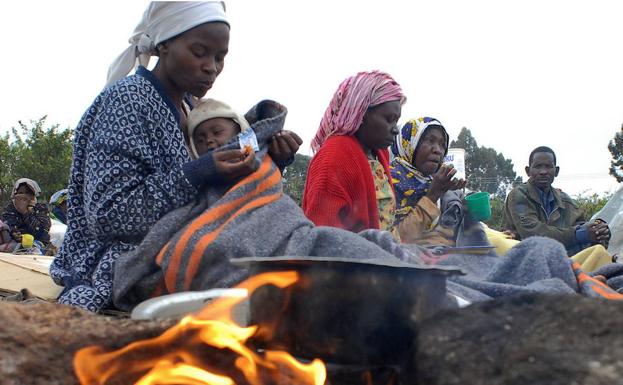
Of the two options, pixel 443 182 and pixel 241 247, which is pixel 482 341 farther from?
pixel 443 182

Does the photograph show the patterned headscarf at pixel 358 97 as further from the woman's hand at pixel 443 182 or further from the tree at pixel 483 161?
the tree at pixel 483 161

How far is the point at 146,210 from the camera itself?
7.48 ft

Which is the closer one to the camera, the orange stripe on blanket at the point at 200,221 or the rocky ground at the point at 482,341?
the rocky ground at the point at 482,341

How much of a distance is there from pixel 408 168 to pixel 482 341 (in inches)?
116

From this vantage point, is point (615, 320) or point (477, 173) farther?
point (477, 173)

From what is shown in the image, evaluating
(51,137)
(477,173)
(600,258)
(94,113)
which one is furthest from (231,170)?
(477,173)

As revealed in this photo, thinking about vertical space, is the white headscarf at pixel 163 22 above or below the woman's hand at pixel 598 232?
above

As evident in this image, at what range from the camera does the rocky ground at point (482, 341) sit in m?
1.16

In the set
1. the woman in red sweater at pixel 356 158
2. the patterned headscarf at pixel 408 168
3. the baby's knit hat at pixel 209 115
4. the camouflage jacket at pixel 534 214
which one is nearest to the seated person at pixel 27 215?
the patterned headscarf at pixel 408 168

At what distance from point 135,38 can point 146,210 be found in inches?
33.7

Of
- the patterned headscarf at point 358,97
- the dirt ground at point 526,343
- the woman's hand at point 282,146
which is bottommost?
the dirt ground at point 526,343

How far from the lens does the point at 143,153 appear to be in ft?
7.71

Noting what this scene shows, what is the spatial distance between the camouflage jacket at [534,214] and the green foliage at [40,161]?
1257cm

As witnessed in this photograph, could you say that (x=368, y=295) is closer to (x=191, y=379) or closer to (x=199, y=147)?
(x=191, y=379)
